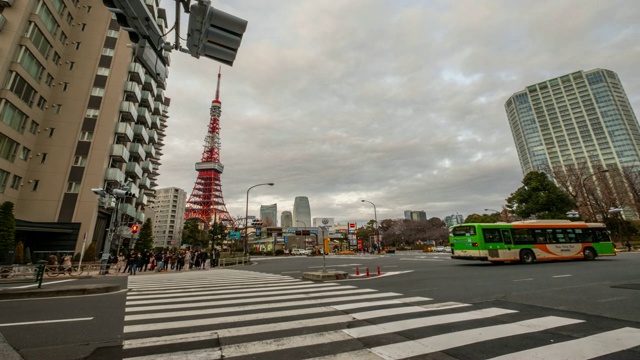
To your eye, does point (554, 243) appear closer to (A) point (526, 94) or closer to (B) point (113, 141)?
(B) point (113, 141)

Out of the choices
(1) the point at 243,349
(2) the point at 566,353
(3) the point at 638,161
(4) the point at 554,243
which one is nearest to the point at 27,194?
(1) the point at 243,349

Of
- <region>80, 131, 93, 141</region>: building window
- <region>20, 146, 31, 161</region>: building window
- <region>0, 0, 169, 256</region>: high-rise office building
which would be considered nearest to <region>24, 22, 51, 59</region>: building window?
<region>0, 0, 169, 256</region>: high-rise office building

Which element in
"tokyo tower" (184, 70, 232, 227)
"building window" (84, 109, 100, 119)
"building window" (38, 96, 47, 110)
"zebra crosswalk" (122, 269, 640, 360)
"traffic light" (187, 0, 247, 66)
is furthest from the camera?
"tokyo tower" (184, 70, 232, 227)

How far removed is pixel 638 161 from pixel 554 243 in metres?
121

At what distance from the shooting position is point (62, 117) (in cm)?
2939

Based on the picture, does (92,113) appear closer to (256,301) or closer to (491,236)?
(256,301)

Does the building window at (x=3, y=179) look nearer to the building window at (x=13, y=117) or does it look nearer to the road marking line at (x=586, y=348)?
the building window at (x=13, y=117)

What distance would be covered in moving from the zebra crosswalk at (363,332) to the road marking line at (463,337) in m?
0.01

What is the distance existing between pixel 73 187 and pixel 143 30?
32.9 meters

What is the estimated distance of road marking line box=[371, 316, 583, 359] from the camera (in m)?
3.90

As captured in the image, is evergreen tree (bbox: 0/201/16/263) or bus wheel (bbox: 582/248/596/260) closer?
bus wheel (bbox: 582/248/596/260)

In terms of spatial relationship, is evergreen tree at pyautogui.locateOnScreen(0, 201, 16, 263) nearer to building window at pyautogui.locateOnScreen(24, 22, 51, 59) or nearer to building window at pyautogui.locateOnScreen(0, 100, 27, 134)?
building window at pyautogui.locateOnScreen(0, 100, 27, 134)

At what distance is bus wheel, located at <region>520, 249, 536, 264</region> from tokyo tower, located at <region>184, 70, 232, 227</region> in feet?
281

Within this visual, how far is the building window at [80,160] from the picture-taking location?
29.1m
